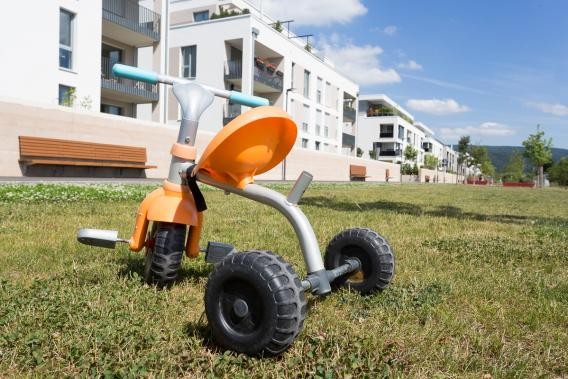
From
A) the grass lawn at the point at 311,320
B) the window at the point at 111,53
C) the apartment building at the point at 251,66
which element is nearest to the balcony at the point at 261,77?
the apartment building at the point at 251,66

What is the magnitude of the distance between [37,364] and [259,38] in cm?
3493

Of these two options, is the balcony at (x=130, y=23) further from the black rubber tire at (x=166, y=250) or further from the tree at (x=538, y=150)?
the tree at (x=538, y=150)

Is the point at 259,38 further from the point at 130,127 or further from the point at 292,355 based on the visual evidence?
the point at 292,355

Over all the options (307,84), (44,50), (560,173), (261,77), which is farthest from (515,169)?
(44,50)

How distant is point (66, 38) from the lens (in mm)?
20703

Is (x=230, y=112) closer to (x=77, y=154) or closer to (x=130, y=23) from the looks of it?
(x=130, y=23)

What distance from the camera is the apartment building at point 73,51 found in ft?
60.6

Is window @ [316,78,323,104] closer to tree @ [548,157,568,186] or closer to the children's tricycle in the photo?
the children's tricycle

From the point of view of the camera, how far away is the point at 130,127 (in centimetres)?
1903

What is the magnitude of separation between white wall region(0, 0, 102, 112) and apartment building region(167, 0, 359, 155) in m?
9.88

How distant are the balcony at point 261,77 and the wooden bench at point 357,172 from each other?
35.0 ft

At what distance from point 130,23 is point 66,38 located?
15.2ft

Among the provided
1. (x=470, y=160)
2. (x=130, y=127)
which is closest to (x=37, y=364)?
(x=130, y=127)

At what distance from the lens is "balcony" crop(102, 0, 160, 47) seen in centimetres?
2392
